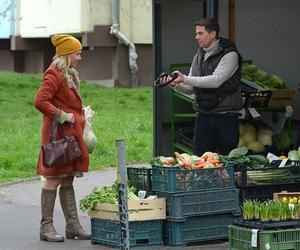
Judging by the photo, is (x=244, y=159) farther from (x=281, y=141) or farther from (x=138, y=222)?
(x=281, y=141)

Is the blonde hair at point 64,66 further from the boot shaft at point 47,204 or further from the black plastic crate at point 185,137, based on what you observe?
the black plastic crate at point 185,137

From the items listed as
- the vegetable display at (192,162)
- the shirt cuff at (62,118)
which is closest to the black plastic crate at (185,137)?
the vegetable display at (192,162)

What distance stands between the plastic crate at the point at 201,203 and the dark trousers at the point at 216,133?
Result: 2.68 feet

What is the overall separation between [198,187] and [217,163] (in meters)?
0.31

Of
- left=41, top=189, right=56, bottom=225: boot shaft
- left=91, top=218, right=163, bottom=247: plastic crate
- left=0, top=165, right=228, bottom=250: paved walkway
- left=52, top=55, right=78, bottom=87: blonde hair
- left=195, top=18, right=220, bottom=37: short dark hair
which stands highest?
left=195, top=18, right=220, bottom=37: short dark hair

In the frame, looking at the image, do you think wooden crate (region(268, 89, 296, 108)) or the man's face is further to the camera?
wooden crate (region(268, 89, 296, 108))

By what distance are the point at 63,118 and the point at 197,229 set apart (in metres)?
1.55

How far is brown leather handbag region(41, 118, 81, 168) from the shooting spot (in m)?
8.98

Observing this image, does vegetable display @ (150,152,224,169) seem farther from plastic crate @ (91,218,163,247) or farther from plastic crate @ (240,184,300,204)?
plastic crate @ (91,218,163,247)

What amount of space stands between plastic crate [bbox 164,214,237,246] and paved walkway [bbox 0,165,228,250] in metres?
0.08

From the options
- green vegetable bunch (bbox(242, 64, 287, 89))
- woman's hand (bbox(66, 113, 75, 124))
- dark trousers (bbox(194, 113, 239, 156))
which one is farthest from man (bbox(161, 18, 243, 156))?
green vegetable bunch (bbox(242, 64, 287, 89))

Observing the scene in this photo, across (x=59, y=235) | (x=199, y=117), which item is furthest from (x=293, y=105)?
(x=59, y=235)

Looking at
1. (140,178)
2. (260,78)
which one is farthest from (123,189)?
(260,78)

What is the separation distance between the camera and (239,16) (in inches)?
448
